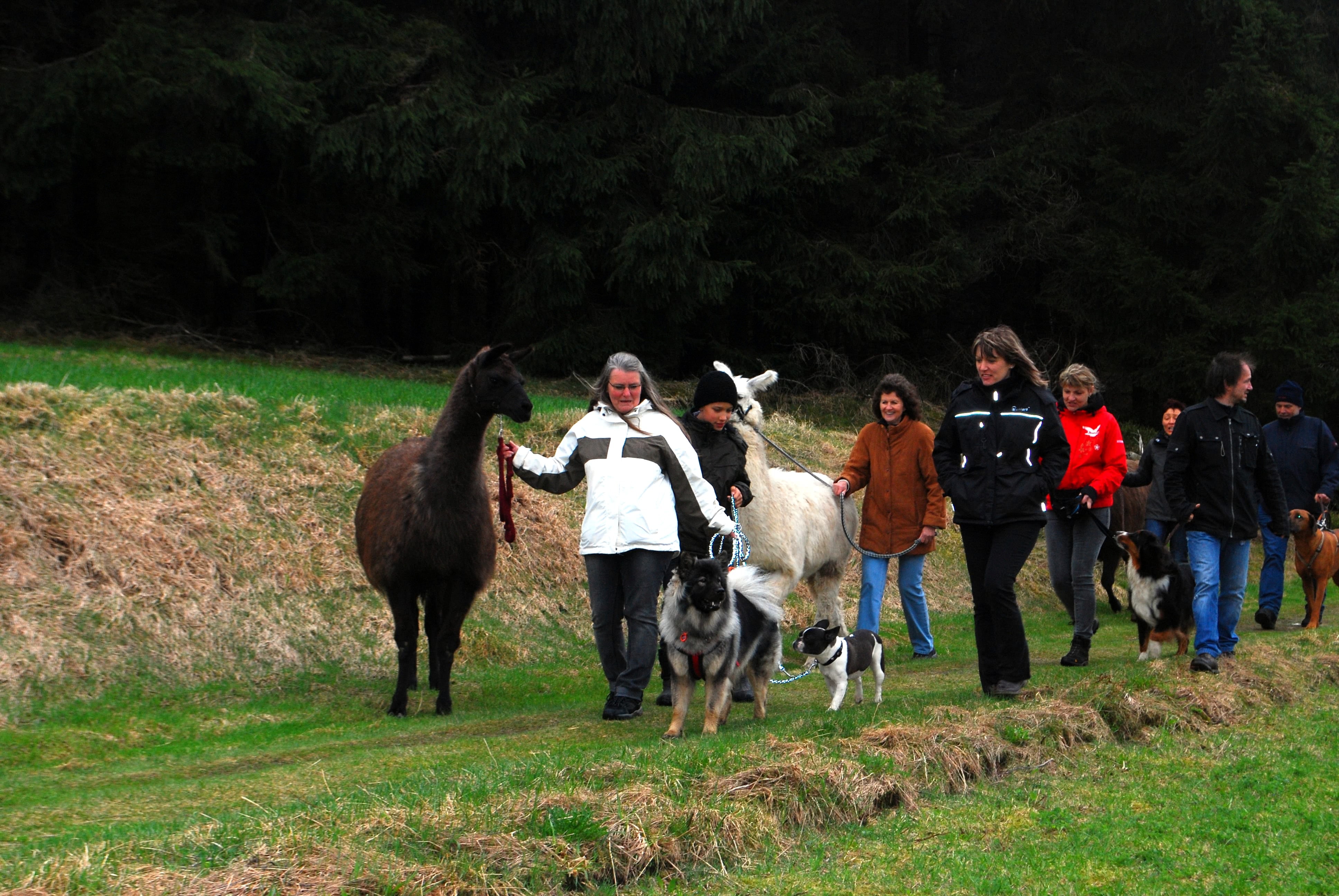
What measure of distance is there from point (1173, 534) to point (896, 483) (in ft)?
17.8

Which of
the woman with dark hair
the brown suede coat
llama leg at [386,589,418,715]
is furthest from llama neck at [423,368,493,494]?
the woman with dark hair

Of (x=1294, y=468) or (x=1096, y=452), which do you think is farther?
(x=1294, y=468)

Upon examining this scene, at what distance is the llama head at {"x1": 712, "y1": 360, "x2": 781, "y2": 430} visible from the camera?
32.1 ft

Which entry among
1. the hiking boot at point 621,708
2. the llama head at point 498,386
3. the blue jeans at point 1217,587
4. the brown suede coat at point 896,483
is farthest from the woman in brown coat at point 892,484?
the llama head at point 498,386

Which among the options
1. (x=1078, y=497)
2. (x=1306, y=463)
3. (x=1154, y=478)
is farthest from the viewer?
(x=1154, y=478)

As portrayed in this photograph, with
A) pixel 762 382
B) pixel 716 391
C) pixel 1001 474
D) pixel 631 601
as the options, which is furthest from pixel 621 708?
pixel 762 382

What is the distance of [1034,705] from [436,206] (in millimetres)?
16811

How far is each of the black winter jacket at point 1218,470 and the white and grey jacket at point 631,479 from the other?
3.45 m

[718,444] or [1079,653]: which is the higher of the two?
[718,444]

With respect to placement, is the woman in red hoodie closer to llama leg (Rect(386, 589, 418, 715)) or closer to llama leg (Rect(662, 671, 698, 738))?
llama leg (Rect(662, 671, 698, 738))

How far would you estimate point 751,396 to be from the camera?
10023 millimetres

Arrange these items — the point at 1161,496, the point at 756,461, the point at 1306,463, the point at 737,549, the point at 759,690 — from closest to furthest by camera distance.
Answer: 1. the point at 759,690
2. the point at 737,549
3. the point at 756,461
4. the point at 1306,463
5. the point at 1161,496

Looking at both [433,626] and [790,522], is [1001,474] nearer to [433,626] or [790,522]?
[790,522]

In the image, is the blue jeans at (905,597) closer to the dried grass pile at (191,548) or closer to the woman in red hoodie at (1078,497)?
the woman in red hoodie at (1078,497)
